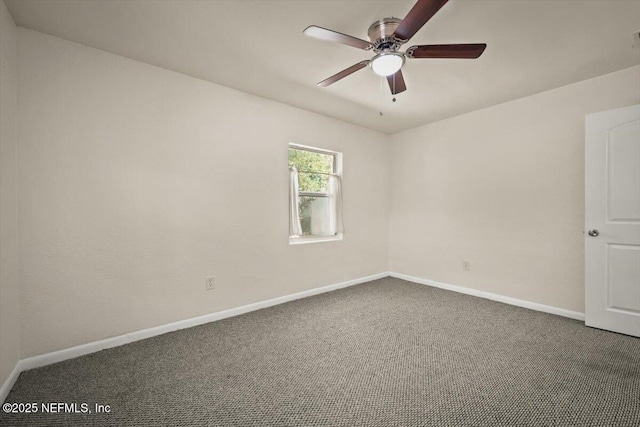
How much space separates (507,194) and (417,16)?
2727 millimetres

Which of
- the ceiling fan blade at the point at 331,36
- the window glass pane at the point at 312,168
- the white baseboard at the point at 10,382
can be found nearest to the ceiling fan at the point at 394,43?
the ceiling fan blade at the point at 331,36

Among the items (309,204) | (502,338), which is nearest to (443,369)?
(502,338)

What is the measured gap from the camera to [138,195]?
2486mm

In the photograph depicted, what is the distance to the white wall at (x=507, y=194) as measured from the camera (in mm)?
2965

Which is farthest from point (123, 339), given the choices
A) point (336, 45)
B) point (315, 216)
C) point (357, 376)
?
point (336, 45)

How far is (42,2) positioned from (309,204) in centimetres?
294

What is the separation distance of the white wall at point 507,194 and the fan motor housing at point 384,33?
2.28 meters

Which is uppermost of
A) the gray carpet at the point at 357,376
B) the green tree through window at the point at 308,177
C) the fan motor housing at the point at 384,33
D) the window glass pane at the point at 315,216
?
the fan motor housing at the point at 384,33

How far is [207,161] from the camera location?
2.89 meters

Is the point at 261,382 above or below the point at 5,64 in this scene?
below

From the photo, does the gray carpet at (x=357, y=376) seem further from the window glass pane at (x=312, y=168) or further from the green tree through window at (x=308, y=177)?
the window glass pane at (x=312, y=168)

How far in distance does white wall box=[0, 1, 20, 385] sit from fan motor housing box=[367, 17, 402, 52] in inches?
91.9

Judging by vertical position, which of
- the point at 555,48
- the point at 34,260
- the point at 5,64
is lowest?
the point at 34,260

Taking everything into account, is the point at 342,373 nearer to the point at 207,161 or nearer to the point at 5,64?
the point at 207,161
